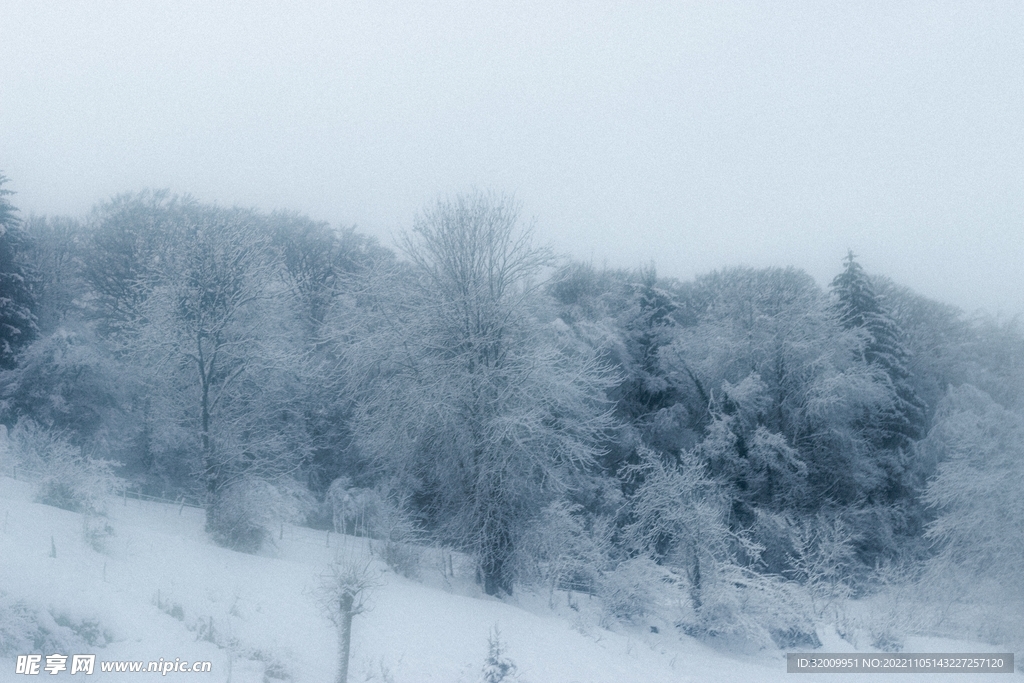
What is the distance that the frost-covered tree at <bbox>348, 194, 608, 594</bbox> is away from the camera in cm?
1461

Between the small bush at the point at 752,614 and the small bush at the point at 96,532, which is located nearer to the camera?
the small bush at the point at 96,532

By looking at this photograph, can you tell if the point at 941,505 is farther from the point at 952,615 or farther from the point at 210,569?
the point at 210,569

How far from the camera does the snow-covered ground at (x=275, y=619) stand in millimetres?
7535

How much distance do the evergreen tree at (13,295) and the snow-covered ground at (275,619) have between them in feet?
20.2

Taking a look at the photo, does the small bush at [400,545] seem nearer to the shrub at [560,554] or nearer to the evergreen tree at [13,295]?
the shrub at [560,554]

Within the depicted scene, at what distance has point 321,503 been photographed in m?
18.0

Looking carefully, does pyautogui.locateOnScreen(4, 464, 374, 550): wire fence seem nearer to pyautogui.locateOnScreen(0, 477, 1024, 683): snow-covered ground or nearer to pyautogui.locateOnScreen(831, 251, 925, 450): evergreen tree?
pyautogui.locateOnScreen(0, 477, 1024, 683): snow-covered ground

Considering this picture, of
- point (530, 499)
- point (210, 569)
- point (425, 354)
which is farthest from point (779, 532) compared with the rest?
point (210, 569)

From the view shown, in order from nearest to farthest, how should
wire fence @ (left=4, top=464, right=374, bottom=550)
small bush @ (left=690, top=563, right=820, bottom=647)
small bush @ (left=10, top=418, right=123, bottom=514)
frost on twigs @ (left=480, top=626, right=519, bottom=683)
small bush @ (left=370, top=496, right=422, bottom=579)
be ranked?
frost on twigs @ (left=480, top=626, right=519, bottom=683)
small bush @ (left=10, top=418, right=123, bottom=514)
wire fence @ (left=4, top=464, right=374, bottom=550)
small bush @ (left=690, top=563, right=820, bottom=647)
small bush @ (left=370, top=496, right=422, bottom=579)

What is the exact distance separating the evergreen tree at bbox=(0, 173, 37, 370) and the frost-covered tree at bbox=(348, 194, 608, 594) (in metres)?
8.07

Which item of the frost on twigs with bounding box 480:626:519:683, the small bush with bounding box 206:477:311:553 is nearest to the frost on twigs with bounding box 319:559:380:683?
the frost on twigs with bounding box 480:626:519:683

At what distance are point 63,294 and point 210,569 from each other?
→ 1136 cm

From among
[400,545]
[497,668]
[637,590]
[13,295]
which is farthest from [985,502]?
[13,295]

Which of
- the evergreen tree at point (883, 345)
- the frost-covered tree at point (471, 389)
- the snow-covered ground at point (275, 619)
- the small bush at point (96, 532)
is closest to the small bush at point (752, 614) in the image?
the snow-covered ground at point (275, 619)
